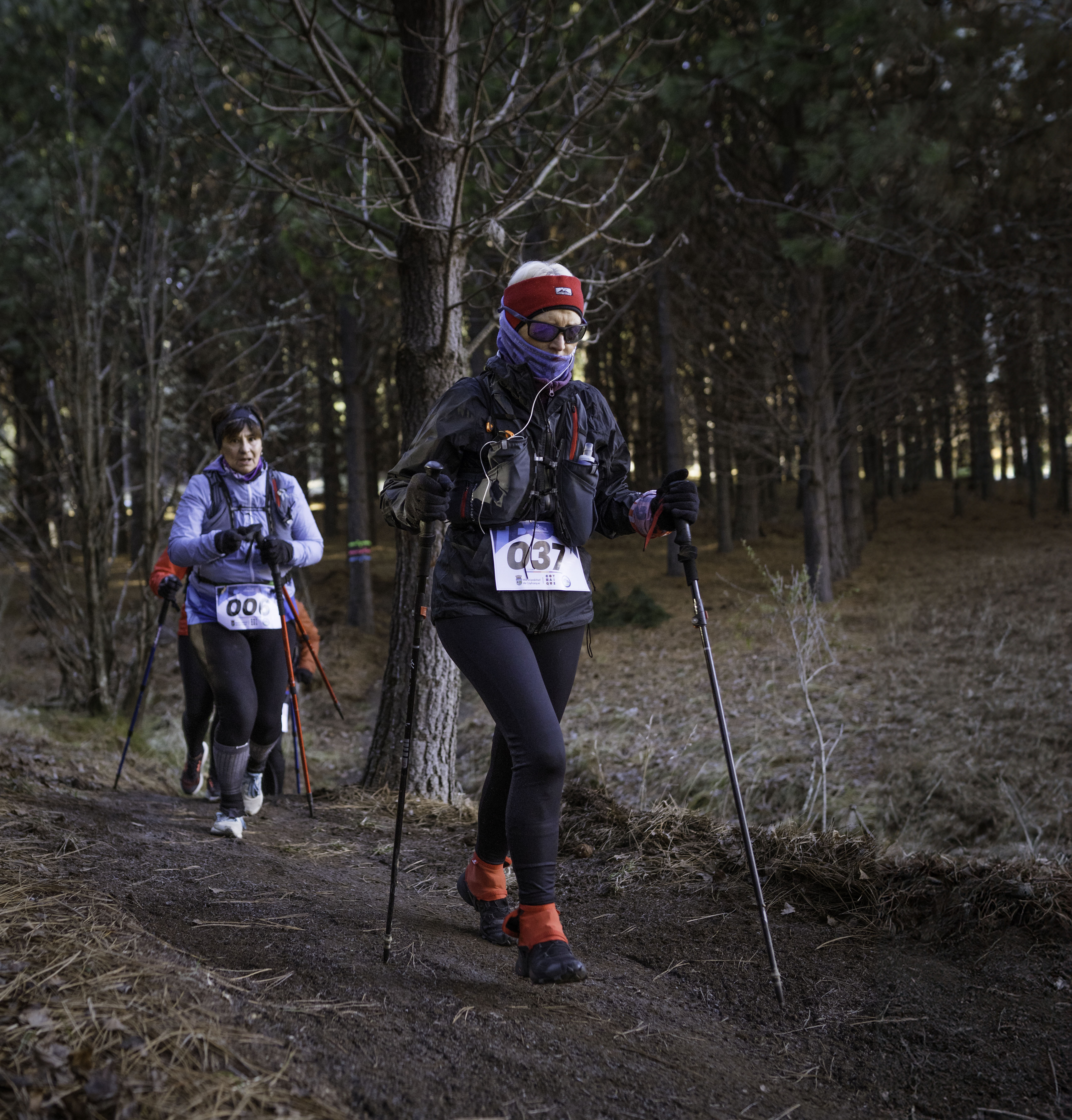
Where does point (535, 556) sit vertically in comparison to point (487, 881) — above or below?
above

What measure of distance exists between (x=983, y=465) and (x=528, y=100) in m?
29.5

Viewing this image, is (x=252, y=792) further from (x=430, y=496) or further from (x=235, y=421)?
(x=430, y=496)

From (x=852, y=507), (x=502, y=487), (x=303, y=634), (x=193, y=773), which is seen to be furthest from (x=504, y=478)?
(x=852, y=507)

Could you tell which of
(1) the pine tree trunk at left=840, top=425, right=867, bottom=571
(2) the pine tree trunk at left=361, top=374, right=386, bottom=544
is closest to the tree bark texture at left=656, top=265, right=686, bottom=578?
(1) the pine tree trunk at left=840, top=425, right=867, bottom=571

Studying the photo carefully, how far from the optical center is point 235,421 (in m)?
5.04

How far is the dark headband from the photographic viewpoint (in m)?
5.05

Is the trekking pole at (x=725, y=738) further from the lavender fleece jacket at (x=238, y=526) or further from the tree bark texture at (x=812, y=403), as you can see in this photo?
the tree bark texture at (x=812, y=403)

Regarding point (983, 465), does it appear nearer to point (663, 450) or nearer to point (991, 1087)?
point (663, 450)

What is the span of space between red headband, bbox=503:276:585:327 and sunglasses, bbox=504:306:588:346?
17 millimetres

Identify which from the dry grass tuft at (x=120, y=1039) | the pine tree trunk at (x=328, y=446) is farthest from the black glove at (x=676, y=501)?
the pine tree trunk at (x=328, y=446)

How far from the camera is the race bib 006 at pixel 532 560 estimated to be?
3.13m

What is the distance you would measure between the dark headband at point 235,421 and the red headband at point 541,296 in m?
2.30

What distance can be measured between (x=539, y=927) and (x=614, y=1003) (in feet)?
1.08

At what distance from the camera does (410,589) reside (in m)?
6.09
